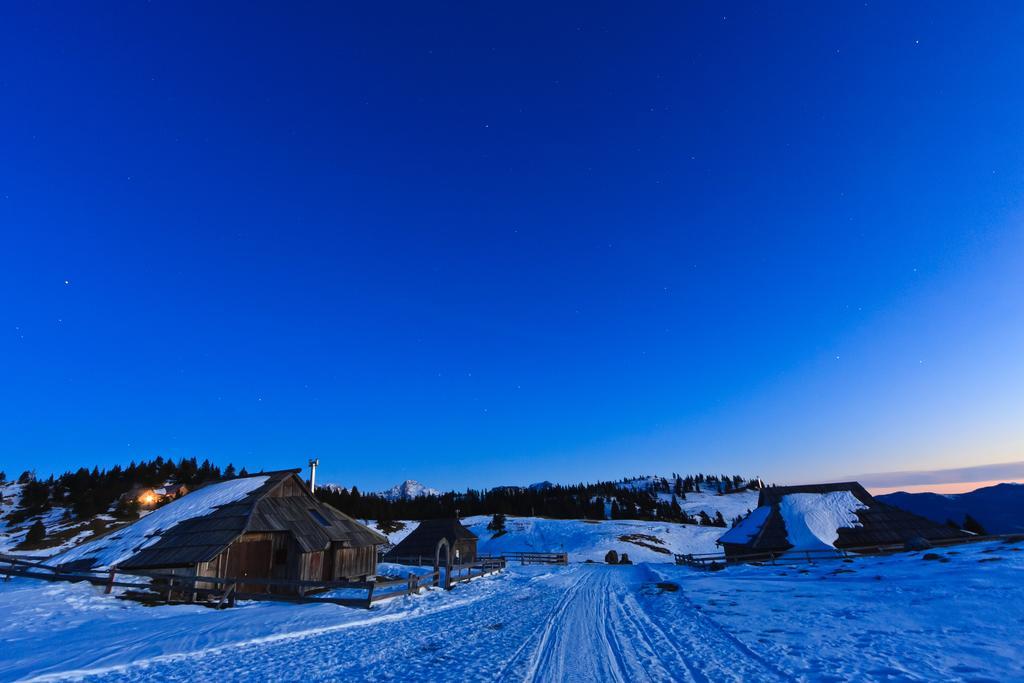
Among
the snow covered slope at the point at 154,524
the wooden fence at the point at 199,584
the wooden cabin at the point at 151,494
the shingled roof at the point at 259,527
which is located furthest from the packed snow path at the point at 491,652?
the wooden cabin at the point at 151,494

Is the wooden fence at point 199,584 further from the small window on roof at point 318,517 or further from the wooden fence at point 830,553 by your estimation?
the wooden fence at point 830,553

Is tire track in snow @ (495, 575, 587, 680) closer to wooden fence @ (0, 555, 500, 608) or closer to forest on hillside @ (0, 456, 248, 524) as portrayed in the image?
wooden fence @ (0, 555, 500, 608)

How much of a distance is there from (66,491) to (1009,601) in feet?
406

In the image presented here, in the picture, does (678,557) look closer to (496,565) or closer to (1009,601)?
(496,565)

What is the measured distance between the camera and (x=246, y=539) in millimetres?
22688

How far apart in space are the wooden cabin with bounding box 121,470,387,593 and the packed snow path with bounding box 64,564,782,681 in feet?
31.5

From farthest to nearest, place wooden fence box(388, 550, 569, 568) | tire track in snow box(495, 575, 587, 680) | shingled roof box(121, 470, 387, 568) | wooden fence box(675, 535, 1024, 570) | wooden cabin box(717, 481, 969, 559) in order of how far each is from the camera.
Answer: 1. wooden fence box(388, 550, 569, 568)
2. wooden cabin box(717, 481, 969, 559)
3. wooden fence box(675, 535, 1024, 570)
4. shingled roof box(121, 470, 387, 568)
5. tire track in snow box(495, 575, 587, 680)

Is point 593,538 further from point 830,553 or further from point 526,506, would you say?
point 526,506

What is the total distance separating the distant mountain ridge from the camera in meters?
82.1

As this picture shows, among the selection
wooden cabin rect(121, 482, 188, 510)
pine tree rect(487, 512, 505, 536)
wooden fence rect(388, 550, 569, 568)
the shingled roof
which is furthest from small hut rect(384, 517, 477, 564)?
pine tree rect(487, 512, 505, 536)

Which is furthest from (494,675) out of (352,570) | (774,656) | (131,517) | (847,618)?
(131,517)

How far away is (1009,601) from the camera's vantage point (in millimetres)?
13031

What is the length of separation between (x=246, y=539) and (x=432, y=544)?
88.5 feet

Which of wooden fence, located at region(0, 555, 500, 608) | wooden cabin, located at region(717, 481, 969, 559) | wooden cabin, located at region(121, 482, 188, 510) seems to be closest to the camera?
wooden fence, located at region(0, 555, 500, 608)
